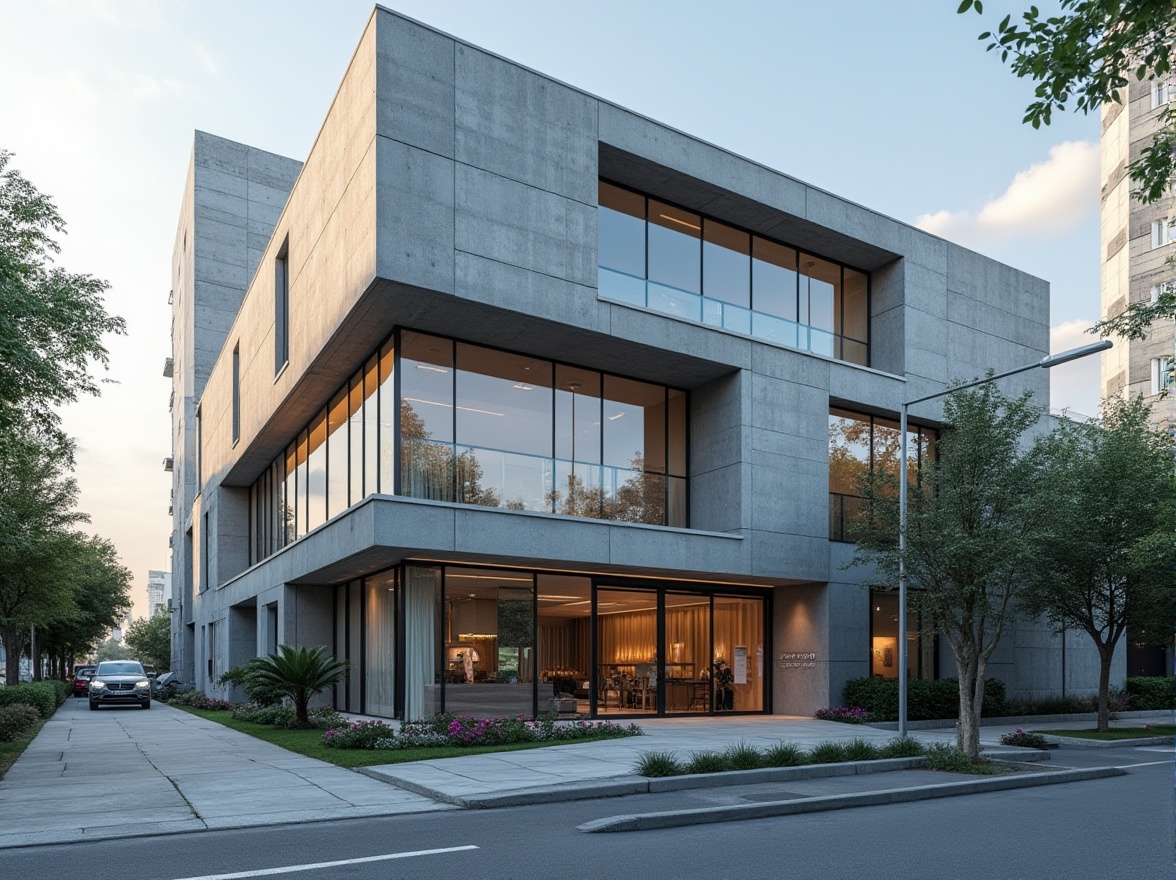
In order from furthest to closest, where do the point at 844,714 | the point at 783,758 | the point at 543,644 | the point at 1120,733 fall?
1. the point at 844,714
2. the point at 1120,733
3. the point at 543,644
4. the point at 783,758

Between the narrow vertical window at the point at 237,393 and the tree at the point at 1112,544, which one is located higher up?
the narrow vertical window at the point at 237,393

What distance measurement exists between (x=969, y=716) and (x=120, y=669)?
33.8 metres

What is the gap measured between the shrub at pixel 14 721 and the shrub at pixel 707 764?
14.3m

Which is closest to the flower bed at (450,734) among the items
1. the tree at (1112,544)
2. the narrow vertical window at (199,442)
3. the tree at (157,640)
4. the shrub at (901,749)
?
the shrub at (901,749)

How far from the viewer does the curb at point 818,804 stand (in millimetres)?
11266

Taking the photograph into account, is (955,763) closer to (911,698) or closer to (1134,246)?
(911,698)

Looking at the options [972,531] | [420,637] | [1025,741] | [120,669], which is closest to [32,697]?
[120,669]

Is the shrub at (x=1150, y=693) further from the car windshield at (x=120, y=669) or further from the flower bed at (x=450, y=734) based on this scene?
the car windshield at (x=120, y=669)

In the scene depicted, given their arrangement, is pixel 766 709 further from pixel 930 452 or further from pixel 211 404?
pixel 211 404

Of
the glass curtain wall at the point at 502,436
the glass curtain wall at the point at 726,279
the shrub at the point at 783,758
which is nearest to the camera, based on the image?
the shrub at the point at 783,758

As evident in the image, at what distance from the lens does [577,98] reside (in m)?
22.3

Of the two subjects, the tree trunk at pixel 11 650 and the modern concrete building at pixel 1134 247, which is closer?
the tree trunk at pixel 11 650

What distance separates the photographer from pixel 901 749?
57.0 ft

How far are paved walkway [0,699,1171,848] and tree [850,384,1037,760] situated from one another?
3.38m
